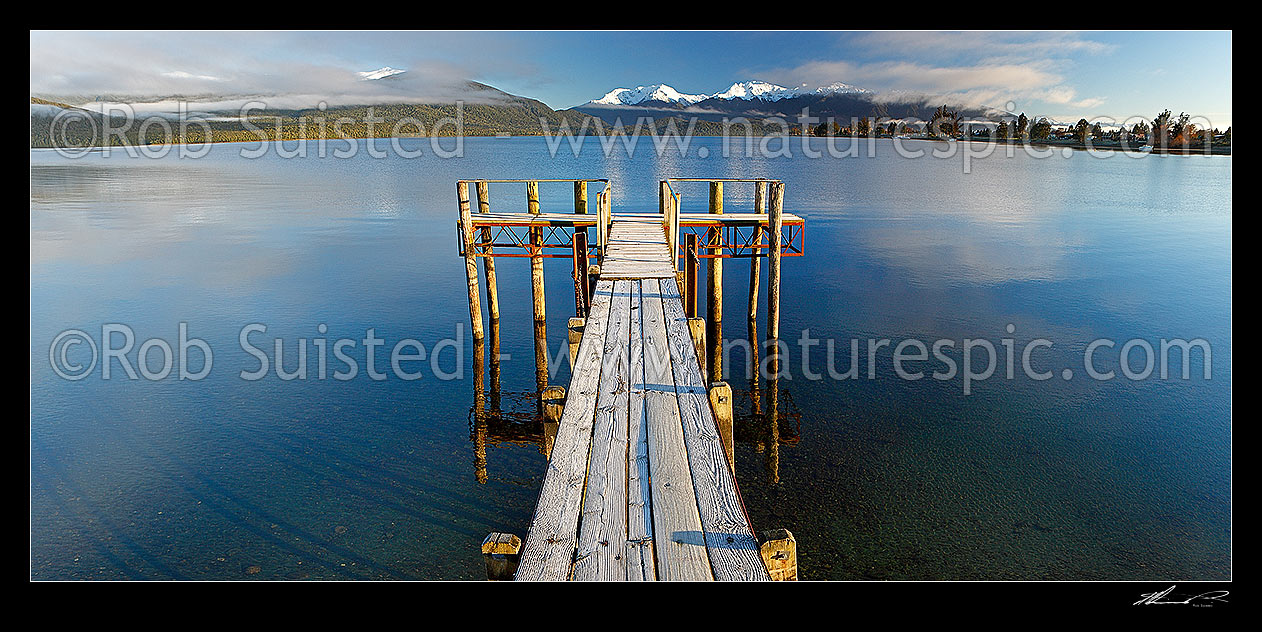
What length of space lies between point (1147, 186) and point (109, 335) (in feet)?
293

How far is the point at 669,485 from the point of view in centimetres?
490

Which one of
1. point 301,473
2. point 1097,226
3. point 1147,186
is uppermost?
point 1147,186

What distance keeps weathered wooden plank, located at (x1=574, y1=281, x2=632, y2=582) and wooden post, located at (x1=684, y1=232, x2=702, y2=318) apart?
1036cm

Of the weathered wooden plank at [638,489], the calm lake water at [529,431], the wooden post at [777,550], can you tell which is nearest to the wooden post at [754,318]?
the calm lake water at [529,431]

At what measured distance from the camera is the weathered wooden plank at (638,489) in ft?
13.2

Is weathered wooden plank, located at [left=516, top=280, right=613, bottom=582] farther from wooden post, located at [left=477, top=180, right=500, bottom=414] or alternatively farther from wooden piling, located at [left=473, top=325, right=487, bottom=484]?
wooden post, located at [left=477, top=180, right=500, bottom=414]

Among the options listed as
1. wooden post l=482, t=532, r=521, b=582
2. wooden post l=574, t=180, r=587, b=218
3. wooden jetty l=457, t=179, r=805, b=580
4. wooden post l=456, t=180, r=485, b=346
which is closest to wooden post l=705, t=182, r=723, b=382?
wooden post l=574, t=180, r=587, b=218

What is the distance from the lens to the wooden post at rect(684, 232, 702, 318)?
1830 cm

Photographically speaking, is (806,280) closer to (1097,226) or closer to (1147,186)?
(1097,226)

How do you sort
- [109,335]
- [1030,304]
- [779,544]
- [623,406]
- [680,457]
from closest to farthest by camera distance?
[779,544], [680,457], [623,406], [109,335], [1030,304]

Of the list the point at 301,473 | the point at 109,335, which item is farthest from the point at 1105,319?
the point at 109,335

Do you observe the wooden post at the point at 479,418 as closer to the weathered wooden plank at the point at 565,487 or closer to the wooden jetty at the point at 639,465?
the wooden jetty at the point at 639,465

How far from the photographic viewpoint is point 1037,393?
16.5 metres

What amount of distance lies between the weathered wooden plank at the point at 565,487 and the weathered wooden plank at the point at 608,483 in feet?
0.22
